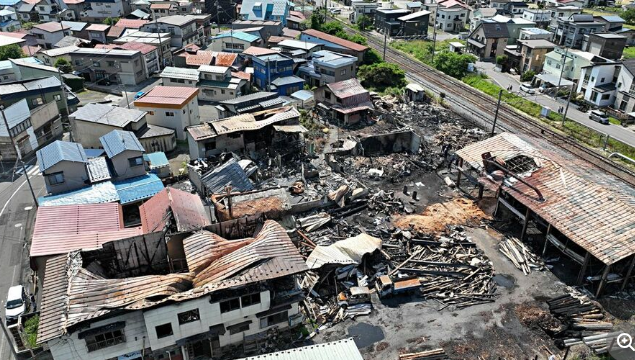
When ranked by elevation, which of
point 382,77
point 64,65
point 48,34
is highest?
point 48,34

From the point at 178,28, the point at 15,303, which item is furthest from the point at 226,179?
the point at 178,28

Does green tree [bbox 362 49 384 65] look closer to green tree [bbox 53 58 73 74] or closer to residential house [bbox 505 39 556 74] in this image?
residential house [bbox 505 39 556 74]

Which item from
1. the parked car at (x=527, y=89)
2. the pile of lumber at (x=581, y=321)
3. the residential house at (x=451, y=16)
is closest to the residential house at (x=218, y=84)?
the parked car at (x=527, y=89)

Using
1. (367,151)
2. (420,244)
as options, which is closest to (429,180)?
(367,151)

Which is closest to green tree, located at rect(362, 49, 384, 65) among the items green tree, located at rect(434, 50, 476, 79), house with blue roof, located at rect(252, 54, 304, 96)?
green tree, located at rect(434, 50, 476, 79)

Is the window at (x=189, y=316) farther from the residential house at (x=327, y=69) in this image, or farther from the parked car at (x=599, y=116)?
the parked car at (x=599, y=116)

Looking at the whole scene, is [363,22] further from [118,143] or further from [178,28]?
[118,143]

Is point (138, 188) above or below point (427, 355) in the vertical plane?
above
